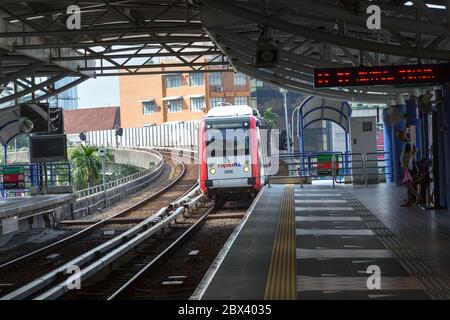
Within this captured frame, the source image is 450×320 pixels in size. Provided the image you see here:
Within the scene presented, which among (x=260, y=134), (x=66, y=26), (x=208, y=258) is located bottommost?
(x=208, y=258)

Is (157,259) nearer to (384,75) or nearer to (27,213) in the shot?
(384,75)

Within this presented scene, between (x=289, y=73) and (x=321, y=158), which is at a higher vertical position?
(x=289, y=73)

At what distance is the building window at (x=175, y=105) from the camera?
8594 cm

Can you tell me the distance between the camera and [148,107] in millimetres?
89938

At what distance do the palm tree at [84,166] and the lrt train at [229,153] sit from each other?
2018cm

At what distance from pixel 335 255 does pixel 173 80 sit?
7547 centimetres

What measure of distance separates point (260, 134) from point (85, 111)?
83.4m

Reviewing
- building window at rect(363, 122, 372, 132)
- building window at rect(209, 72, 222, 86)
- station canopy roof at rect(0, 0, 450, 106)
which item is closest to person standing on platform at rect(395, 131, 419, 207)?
station canopy roof at rect(0, 0, 450, 106)

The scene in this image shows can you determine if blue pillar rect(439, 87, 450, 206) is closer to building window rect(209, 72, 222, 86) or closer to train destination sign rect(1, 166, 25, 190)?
train destination sign rect(1, 166, 25, 190)

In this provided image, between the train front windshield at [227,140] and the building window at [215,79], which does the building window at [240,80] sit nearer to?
the building window at [215,79]

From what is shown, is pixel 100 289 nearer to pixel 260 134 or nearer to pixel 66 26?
pixel 66 26

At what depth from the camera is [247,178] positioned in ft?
83.1

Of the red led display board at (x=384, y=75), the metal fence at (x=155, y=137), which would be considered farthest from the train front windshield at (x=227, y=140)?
the metal fence at (x=155, y=137)
